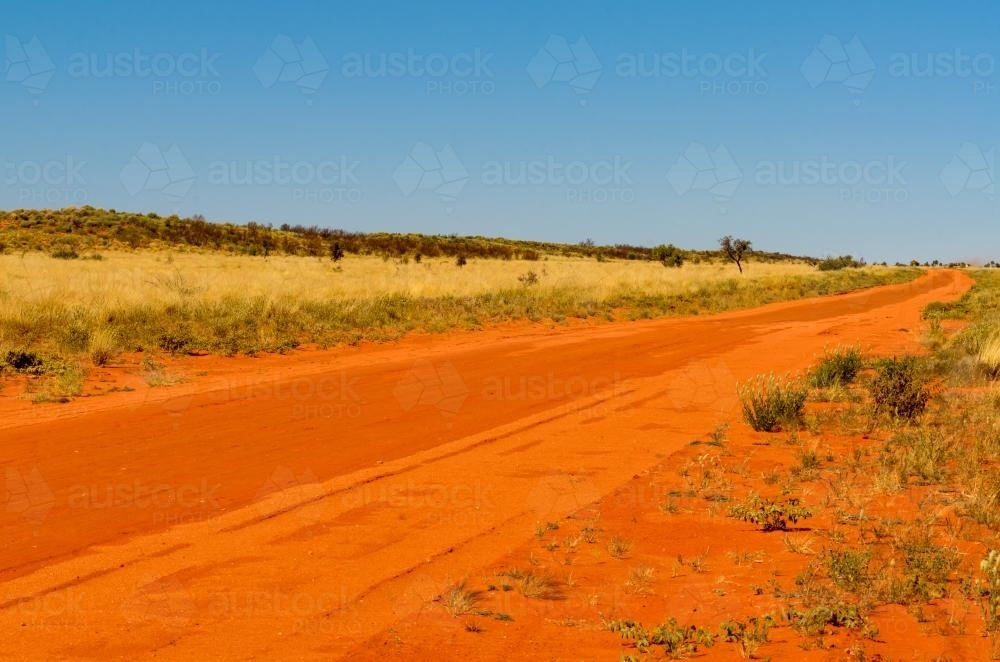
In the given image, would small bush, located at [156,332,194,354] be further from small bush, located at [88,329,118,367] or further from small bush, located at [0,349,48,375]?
small bush, located at [0,349,48,375]

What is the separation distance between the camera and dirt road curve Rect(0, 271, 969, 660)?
465 cm

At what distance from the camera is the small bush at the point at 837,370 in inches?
478

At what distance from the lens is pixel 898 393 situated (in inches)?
384

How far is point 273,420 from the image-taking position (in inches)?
390

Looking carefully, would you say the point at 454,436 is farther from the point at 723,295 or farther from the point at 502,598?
the point at 723,295

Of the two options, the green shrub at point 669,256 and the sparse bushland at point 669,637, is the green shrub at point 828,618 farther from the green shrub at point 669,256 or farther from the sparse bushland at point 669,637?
the green shrub at point 669,256

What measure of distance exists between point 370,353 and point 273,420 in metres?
6.97

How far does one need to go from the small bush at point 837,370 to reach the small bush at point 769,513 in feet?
18.7

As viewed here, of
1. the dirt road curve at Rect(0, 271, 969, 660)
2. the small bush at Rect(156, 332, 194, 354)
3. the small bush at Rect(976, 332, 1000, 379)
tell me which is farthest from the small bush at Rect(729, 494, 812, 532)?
the small bush at Rect(156, 332, 194, 354)

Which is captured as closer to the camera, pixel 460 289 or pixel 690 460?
pixel 690 460

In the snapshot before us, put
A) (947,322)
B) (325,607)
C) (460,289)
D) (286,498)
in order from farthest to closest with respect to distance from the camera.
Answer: (460,289) < (947,322) < (286,498) < (325,607)

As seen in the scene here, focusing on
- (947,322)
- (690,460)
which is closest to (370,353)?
(690,460)

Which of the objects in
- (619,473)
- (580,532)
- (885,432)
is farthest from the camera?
(885,432)

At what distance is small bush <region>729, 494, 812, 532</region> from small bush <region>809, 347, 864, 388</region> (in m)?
5.69
